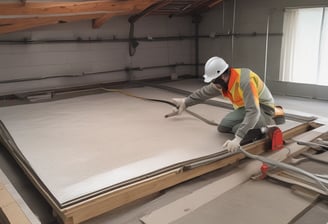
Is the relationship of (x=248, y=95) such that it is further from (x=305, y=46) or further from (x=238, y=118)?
(x=305, y=46)

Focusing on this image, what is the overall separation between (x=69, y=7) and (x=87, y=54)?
1508 mm

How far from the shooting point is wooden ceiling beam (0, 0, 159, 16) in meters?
3.31

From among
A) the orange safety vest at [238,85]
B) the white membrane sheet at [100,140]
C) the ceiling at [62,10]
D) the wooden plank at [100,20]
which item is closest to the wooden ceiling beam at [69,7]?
the ceiling at [62,10]

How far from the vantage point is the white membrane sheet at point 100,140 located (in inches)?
81.0

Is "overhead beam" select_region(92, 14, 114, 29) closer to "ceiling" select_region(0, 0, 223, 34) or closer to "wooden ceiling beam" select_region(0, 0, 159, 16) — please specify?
"ceiling" select_region(0, 0, 223, 34)

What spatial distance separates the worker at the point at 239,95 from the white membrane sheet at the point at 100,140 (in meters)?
0.20

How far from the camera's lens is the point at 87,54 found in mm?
5191

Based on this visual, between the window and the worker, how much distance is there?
219cm

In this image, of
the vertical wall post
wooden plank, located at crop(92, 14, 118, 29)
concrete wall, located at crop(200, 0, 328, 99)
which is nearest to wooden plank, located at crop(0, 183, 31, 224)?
wooden plank, located at crop(92, 14, 118, 29)

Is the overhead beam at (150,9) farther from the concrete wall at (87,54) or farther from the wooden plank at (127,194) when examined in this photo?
the wooden plank at (127,194)

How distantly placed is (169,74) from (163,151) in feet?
13.5

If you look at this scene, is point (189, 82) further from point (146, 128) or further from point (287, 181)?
point (287, 181)

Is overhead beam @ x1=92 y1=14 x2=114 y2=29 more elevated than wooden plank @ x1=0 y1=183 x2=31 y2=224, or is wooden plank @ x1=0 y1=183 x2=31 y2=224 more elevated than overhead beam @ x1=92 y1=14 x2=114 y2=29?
overhead beam @ x1=92 y1=14 x2=114 y2=29

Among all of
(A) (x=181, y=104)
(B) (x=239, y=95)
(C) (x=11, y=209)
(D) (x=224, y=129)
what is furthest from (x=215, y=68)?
(C) (x=11, y=209)
